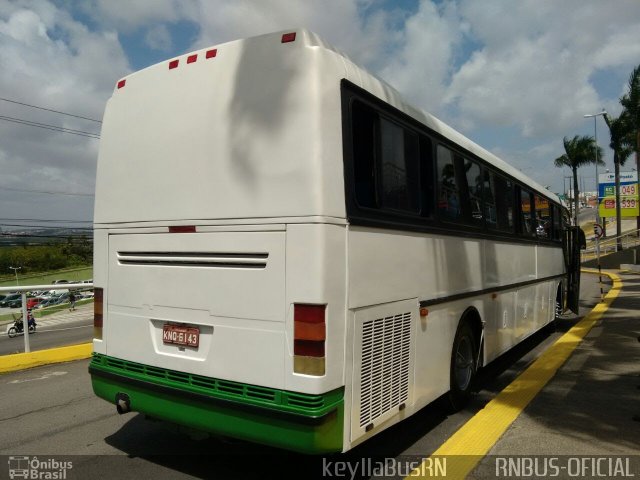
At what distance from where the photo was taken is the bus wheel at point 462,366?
16.0ft

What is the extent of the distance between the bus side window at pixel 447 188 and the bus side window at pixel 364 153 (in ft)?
3.86

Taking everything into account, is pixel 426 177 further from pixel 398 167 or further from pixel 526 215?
pixel 526 215

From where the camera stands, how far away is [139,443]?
4270mm

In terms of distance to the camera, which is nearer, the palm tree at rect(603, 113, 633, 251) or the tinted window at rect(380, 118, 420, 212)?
the tinted window at rect(380, 118, 420, 212)

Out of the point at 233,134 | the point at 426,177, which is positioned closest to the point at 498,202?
the point at 426,177

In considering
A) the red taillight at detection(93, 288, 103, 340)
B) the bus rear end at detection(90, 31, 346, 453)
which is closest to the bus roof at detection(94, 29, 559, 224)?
the bus rear end at detection(90, 31, 346, 453)

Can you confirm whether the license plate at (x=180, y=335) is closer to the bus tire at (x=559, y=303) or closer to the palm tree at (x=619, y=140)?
the bus tire at (x=559, y=303)

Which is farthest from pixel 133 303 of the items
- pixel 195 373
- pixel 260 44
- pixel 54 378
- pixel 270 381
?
pixel 54 378

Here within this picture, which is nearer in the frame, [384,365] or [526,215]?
[384,365]

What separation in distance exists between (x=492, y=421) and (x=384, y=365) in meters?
1.55

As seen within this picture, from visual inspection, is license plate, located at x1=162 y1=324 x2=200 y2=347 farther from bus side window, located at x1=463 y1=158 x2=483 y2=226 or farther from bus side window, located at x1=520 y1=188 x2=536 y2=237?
bus side window, located at x1=520 y1=188 x2=536 y2=237

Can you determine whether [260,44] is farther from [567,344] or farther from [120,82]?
[567,344]

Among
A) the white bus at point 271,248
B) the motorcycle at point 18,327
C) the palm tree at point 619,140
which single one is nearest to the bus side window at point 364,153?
the white bus at point 271,248

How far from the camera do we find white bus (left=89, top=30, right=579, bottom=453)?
3047mm
